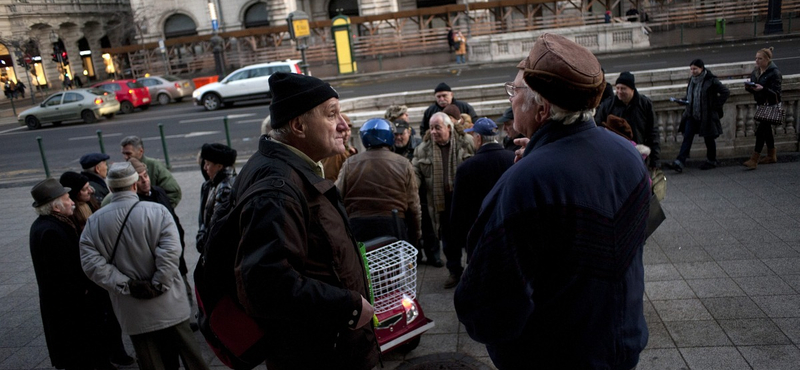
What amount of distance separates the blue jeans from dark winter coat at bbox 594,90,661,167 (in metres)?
1.63

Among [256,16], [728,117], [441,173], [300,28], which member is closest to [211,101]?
[300,28]

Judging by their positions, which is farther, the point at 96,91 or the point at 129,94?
the point at 129,94

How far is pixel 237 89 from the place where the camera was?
82.7ft

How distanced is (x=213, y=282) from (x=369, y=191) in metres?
2.74

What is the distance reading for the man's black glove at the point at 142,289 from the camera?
13.9 feet

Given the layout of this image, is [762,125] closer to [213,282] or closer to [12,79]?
[213,282]

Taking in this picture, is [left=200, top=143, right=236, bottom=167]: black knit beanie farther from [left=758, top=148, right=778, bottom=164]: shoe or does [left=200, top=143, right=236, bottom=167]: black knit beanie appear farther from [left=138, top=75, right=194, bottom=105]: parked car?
[left=138, top=75, right=194, bottom=105]: parked car

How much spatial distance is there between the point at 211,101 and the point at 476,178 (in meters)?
22.2

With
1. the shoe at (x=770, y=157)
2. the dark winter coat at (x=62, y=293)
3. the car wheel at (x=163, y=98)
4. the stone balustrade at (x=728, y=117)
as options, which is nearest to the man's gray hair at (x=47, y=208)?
the dark winter coat at (x=62, y=293)

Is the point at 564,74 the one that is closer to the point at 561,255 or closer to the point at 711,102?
the point at 561,255

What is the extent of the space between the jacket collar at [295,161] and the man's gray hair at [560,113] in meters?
0.92

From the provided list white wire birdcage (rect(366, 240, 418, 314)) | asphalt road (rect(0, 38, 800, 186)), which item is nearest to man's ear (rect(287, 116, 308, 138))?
white wire birdcage (rect(366, 240, 418, 314))

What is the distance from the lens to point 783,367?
154 inches

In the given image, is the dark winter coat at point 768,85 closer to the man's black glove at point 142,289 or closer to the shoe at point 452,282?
the shoe at point 452,282
